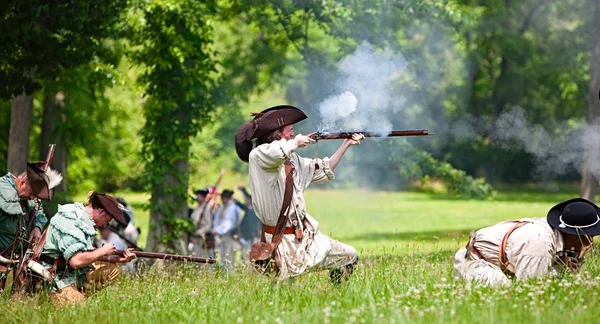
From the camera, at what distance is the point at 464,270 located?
854 centimetres

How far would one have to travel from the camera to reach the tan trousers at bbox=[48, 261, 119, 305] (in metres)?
9.21

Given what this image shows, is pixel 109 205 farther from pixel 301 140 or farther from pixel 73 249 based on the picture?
pixel 301 140

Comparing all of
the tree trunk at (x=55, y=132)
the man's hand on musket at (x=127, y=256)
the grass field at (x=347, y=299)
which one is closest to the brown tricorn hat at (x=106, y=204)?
the man's hand on musket at (x=127, y=256)

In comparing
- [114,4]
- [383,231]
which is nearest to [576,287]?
[114,4]

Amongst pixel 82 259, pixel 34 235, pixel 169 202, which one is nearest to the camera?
pixel 82 259

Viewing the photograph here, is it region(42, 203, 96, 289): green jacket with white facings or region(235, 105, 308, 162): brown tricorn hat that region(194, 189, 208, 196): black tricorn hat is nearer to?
region(42, 203, 96, 289): green jacket with white facings

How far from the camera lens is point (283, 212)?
28.1 ft

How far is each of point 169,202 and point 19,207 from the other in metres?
7.96

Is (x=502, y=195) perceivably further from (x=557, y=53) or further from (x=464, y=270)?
(x=464, y=270)

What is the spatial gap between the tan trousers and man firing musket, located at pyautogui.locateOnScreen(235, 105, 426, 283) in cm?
168

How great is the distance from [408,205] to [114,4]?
25.6 metres

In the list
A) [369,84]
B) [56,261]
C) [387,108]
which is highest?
[369,84]

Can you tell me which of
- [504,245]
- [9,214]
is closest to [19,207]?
[9,214]

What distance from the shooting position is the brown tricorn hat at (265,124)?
8633 mm
